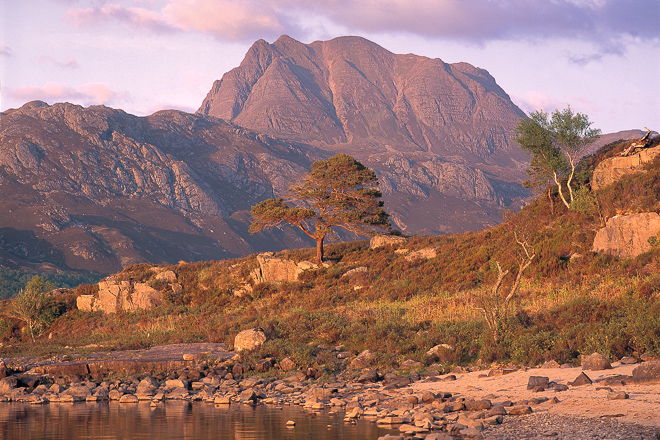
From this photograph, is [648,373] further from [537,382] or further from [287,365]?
[287,365]

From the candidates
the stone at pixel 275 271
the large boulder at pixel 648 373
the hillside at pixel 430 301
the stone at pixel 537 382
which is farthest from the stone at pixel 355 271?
the large boulder at pixel 648 373

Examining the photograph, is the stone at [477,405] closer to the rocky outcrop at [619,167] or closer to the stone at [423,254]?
the rocky outcrop at [619,167]

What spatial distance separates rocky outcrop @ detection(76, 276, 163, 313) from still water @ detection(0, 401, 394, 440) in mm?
28492

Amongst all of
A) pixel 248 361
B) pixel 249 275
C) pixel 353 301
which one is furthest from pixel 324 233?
pixel 248 361

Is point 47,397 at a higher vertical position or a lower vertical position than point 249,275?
lower

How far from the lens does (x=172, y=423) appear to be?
53.9 ft

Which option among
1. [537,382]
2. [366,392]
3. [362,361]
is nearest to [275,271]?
[362,361]

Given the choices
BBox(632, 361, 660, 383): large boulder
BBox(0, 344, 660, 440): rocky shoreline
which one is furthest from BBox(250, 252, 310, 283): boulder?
BBox(632, 361, 660, 383): large boulder

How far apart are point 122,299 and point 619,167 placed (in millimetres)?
39592

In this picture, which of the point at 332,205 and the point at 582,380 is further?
the point at 332,205

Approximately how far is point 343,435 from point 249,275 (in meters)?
36.1

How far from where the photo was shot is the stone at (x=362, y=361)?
22.8m

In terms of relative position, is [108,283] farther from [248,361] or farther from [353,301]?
[248,361]

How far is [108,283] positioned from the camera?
2007 inches
